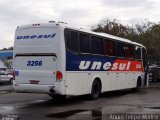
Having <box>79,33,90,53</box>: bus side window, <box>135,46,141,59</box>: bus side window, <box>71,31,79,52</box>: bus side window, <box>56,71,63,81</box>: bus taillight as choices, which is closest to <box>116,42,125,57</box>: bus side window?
<box>135,46,141,59</box>: bus side window

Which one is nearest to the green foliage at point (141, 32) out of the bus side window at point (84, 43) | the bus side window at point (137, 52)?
the bus side window at point (137, 52)

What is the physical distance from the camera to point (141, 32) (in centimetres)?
4344

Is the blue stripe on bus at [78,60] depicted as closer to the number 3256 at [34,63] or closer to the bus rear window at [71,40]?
the bus rear window at [71,40]

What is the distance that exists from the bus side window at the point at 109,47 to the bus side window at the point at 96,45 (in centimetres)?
52

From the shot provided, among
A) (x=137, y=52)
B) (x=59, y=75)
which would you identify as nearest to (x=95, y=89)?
(x=59, y=75)

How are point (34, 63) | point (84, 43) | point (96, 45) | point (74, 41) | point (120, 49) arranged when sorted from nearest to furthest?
point (34, 63) < point (74, 41) < point (84, 43) < point (96, 45) < point (120, 49)

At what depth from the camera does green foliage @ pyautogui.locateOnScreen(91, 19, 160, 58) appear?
38.5 metres

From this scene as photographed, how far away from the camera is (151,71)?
3666 centimetres

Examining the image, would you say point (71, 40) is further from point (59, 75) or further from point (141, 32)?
Result: point (141, 32)

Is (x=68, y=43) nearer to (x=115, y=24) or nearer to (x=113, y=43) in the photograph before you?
(x=113, y=43)

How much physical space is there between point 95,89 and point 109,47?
8.17ft

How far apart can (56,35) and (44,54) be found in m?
0.90

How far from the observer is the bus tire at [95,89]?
19.3 metres

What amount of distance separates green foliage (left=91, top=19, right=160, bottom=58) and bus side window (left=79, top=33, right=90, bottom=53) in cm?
2041
